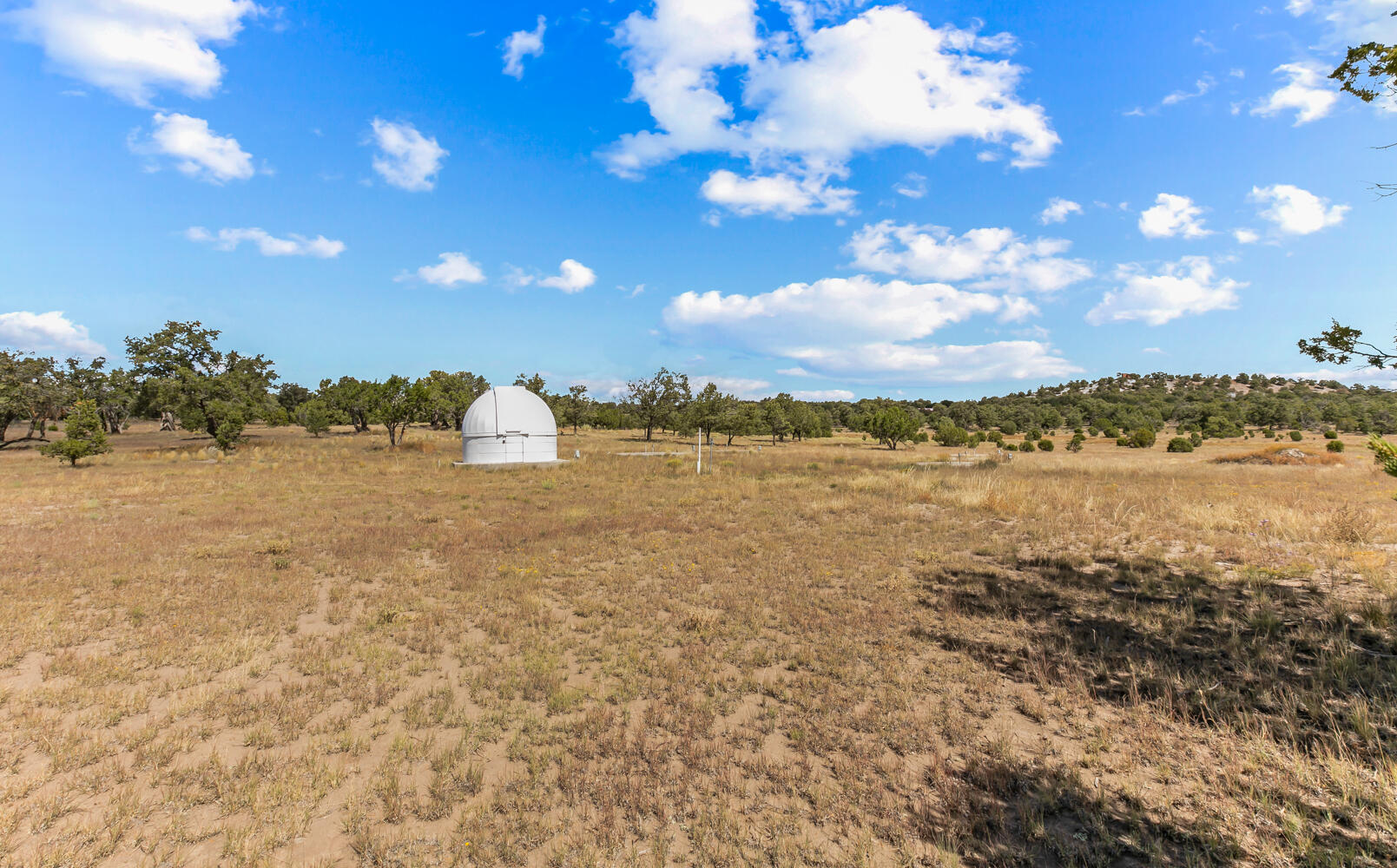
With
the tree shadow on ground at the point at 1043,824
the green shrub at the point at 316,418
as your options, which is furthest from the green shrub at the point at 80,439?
the tree shadow on ground at the point at 1043,824

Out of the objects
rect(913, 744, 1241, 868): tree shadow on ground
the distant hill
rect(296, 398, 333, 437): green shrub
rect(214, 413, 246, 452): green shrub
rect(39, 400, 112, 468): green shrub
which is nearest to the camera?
rect(913, 744, 1241, 868): tree shadow on ground

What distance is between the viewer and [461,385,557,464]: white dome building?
36.2 meters

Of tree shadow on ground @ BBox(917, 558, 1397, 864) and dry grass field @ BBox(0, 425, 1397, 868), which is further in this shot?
tree shadow on ground @ BBox(917, 558, 1397, 864)

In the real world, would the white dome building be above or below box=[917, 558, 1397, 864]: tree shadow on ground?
above

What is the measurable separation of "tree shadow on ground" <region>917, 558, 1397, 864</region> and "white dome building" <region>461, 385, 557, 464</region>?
31702mm

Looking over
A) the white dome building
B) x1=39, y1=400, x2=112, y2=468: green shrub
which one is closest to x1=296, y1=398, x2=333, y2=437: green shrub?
x1=39, y1=400, x2=112, y2=468: green shrub

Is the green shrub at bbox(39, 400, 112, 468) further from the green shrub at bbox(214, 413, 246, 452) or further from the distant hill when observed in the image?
the distant hill

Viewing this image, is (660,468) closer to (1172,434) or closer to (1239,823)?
(1239,823)

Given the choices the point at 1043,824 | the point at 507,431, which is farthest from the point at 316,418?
the point at 1043,824

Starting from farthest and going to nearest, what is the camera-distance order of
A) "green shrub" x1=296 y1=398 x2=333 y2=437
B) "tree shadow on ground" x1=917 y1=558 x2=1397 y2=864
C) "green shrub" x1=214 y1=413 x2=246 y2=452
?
"green shrub" x1=296 y1=398 x2=333 y2=437, "green shrub" x1=214 y1=413 x2=246 y2=452, "tree shadow on ground" x1=917 y1=558 x2=1397 y2=864

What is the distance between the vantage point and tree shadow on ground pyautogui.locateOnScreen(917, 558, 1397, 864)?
4836mm

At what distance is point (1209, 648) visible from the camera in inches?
265

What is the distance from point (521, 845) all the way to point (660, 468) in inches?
1061

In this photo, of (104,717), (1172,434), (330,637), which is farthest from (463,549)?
(1172,434)
